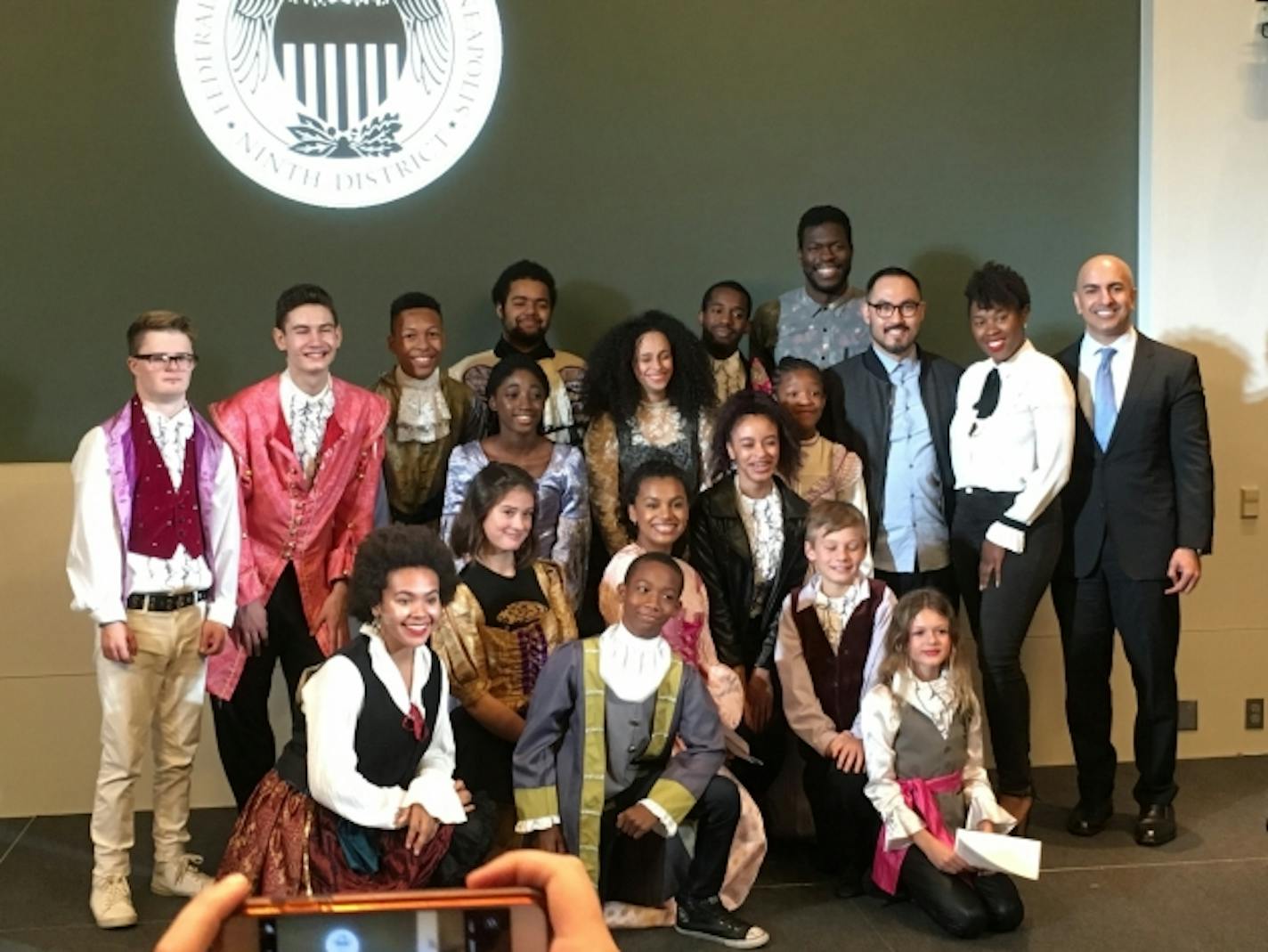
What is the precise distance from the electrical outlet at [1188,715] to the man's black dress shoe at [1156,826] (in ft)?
2.78

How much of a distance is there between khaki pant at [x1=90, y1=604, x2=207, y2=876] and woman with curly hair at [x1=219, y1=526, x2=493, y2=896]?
22.3 inches

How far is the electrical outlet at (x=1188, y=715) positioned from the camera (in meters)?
5.14

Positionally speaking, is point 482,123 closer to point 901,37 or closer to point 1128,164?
point 901,37

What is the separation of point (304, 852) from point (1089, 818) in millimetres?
2311

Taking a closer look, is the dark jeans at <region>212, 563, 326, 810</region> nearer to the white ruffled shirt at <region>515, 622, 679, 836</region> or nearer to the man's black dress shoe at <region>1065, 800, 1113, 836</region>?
the white ruffled shirt at <region>515, 622, 679, 836</region>

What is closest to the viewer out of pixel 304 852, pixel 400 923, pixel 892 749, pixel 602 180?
pixel 400 923

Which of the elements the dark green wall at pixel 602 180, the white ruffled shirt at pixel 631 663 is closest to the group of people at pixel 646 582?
the white ruffled shirt at pixel 631 663

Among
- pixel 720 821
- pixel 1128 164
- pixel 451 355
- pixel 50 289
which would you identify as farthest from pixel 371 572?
pixel 1128 164

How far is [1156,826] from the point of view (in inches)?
169

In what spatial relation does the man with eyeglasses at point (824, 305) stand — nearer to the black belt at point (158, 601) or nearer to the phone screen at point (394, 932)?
the black belt at point (158, 601)

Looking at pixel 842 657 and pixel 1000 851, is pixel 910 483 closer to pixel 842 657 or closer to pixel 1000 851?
A: pixel 842 657

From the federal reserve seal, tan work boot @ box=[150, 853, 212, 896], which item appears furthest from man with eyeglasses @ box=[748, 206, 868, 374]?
tan work boot @ box=[150, 853, 212, 896]

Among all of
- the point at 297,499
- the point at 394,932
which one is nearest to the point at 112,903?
the point at 297,499

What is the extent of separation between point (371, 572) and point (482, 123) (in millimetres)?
2034
